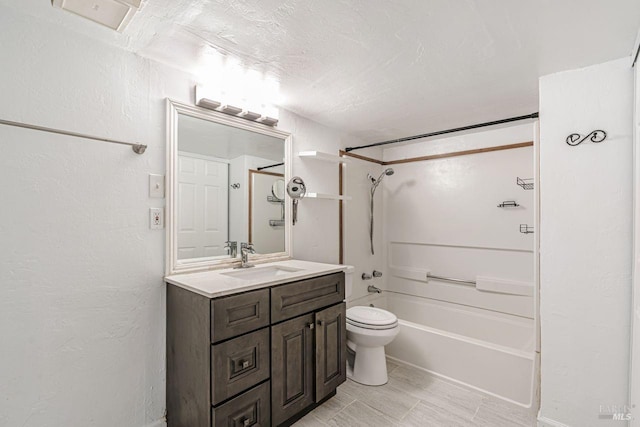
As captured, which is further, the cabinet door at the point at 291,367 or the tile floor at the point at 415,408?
the tile floor at the point at 415,408

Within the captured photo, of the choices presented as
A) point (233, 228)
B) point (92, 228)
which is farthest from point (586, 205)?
point (92, 228)

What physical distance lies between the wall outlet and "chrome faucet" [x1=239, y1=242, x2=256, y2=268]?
1.83 ft

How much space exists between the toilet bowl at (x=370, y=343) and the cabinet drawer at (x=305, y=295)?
1.12 ft

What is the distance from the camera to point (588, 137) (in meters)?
1.69

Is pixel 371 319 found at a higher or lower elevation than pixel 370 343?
higher

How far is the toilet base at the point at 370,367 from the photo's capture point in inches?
90.8

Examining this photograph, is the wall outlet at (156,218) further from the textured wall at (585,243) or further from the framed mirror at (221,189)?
the textured wall at (585,243)

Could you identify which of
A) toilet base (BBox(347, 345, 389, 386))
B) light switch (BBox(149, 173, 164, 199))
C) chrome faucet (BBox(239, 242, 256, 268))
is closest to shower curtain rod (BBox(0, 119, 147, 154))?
light switch (BBox(149, 173, 164, 199))

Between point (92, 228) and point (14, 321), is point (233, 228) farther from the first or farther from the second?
point (14, 321)

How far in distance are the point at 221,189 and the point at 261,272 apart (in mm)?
633

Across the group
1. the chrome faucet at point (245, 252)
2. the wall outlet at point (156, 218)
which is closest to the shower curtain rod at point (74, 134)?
the wall outlet at point (156, 218)

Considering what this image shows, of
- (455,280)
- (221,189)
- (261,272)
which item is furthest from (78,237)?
(455,280)

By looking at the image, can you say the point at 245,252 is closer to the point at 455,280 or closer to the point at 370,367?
the point at 370,367

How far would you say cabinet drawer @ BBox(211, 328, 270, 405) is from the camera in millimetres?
1436
